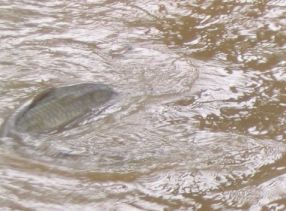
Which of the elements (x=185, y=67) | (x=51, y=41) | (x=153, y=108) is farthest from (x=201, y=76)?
(x=51, y=41)

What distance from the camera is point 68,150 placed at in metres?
4.30

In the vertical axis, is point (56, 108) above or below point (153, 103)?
above

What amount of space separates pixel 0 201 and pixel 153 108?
58.5 inches

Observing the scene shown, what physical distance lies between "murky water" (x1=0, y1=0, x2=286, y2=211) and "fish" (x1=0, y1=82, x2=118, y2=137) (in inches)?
3.4

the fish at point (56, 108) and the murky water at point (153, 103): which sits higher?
the fish at point (56, 108)

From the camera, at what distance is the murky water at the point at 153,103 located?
3.91 metres

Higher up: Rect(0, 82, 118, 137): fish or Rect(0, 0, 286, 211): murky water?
Rect(0, 82, 118, 137): fish

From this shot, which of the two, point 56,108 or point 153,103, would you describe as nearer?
point 56,108

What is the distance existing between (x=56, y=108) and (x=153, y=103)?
2.38 ft

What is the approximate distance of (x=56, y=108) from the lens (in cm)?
459

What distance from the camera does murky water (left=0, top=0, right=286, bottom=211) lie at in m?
3.91

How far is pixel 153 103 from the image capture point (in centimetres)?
498

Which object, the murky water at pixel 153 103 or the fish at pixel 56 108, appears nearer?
the murky water at pixel 153 103

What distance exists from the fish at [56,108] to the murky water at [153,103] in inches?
3.4
